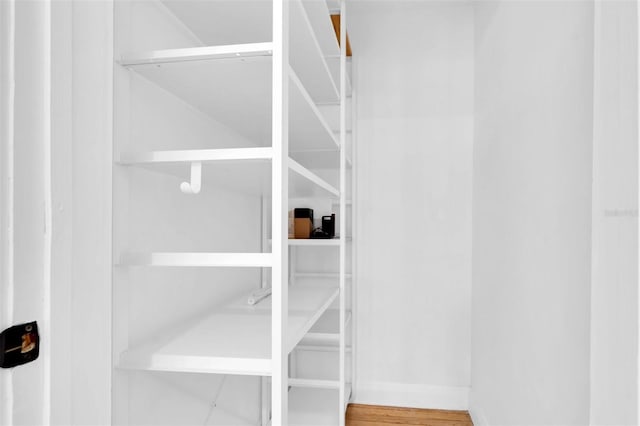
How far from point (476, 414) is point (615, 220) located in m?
1.83

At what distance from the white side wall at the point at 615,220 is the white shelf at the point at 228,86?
0.70 metres

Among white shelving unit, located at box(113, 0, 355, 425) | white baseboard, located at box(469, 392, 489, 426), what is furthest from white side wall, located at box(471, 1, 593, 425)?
white shelving unit, located at box(113, 0, 355, 425)

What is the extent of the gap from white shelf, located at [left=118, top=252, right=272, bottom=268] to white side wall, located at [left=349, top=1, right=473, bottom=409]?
68.1 inches

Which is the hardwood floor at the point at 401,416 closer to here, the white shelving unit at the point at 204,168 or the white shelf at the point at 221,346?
the white shelving unit at the point at 204,168

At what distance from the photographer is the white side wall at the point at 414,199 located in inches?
99.3

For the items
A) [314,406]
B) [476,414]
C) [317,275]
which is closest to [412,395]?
[476,414]

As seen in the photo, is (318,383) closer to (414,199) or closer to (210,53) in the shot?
(414,199)

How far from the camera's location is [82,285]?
0.92 meters

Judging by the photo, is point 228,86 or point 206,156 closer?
point 206,156

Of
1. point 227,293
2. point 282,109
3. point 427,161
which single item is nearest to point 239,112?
point 282,109

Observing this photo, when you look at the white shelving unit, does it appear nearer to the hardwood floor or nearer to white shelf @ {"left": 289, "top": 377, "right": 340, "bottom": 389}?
white shelf @ {"left": 289, "top": 377, "right": 340, "bottom": 389}

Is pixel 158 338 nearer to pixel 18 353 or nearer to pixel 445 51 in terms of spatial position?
pixel 18 353

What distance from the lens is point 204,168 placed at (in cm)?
109

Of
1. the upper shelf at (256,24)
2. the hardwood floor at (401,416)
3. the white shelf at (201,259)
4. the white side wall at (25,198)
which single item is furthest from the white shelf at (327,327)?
the white side wall at (25,198)
